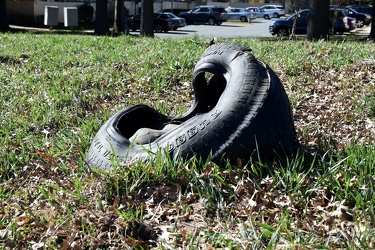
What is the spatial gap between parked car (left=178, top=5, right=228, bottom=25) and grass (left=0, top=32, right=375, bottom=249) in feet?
140

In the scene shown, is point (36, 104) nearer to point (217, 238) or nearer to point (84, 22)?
point (217, 238)

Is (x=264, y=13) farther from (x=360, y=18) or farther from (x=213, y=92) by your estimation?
(x=213, y=92)

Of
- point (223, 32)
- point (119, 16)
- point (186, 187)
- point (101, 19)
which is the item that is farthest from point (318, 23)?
point (223, 32)

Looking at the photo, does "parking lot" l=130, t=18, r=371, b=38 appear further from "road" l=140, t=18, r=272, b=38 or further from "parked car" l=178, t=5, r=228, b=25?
"parked car" l=178, t=5, r=228, b=25

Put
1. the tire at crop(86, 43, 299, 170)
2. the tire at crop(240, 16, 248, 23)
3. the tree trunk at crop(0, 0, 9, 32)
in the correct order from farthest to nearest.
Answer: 1. the tire at crop(240, 16, 248, 23)
2. the tree trunk at crop(0, 0, 9, 32)
3. the tire at crop(86, 43, 299, 170)

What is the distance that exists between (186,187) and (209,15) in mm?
46397

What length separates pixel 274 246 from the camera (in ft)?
10.2

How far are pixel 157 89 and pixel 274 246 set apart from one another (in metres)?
4.88

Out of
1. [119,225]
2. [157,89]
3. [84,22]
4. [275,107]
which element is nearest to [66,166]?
[119,225]

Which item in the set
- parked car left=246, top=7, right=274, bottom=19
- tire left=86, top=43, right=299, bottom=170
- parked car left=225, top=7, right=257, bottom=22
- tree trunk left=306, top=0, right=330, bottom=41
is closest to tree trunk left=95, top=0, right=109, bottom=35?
tree trunk left=306, top=0, right=330, bottom=41

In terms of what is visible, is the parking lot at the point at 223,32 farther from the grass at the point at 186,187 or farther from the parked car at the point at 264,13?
the grass at the point at 186,187

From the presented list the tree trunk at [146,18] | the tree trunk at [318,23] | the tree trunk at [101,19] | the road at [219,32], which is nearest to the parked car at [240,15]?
the road at [219,32]

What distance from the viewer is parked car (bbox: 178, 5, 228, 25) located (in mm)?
49125

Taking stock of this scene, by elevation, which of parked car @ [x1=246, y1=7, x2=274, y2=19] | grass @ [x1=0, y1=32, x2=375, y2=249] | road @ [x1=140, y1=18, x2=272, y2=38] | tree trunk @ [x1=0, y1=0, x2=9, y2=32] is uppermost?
parked car @ [x1=246, y1=7, x2=274, y2=19]
